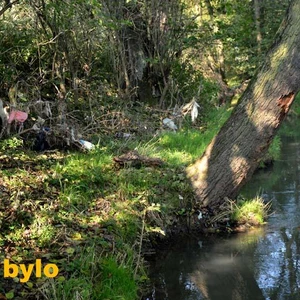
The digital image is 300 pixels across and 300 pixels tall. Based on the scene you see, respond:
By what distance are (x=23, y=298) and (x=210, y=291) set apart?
6.65ft

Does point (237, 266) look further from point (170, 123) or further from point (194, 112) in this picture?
point (194, 112)

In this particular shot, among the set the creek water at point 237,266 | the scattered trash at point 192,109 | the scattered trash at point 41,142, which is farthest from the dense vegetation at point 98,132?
the creek water at point 237,266

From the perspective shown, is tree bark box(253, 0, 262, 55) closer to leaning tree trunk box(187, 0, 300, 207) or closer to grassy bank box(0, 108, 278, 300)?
grassy bank box(0, 108, 278, 300)

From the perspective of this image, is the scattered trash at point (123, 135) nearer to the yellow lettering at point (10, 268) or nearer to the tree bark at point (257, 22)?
the yellow lettering at point (10, 268)

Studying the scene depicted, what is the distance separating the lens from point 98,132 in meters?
8.33

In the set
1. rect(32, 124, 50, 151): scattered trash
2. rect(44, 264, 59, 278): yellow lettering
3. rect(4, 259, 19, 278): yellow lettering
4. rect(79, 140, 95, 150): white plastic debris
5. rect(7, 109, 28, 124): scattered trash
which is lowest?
rect(44, 264, 59, 278): yellow lettering

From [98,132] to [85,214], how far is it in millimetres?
3053

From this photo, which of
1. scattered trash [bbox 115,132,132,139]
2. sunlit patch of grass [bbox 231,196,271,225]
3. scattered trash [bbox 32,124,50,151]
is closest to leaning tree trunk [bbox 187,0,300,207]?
sunlit patch of grass [bbox 231,196,271,225]

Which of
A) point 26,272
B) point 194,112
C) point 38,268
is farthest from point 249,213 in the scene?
point 194,112

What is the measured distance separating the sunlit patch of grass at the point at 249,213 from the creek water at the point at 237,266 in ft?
0.50

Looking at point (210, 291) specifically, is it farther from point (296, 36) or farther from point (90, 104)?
point (90, 104)

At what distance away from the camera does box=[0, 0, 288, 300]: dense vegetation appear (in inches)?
182

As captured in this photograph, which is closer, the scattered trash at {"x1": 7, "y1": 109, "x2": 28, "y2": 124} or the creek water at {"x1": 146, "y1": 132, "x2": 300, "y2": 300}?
the creek water at {"x1": 146, "y1": 132, "x2": 300, "y2": 300}

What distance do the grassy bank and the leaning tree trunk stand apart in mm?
376
